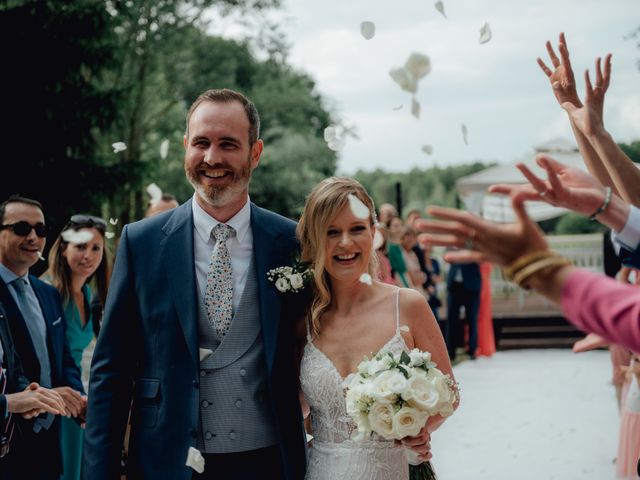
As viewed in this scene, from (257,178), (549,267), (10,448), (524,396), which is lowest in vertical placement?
(524,396)

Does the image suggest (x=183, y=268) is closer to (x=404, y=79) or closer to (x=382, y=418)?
(x=382, y=418)

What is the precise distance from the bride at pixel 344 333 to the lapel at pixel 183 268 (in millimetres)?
507

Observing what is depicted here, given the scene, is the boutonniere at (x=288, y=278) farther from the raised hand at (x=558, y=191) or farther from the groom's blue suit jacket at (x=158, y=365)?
the raised hand at (x=558, y=191)

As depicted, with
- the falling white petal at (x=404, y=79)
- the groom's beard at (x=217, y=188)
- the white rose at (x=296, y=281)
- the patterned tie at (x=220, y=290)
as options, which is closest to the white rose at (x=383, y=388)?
the white rose at (x=296, y=281)

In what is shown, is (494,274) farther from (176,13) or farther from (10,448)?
(10,448)

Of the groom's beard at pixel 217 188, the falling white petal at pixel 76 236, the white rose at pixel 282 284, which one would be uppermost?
the groom's beard at pixel 217 188

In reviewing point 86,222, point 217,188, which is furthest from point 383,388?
point 86,222

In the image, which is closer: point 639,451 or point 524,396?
point 639,451

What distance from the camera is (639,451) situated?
17.1 feet

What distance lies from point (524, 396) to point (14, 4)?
832 centimetres

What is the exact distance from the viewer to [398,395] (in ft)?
9.34

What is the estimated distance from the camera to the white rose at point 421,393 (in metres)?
2.82

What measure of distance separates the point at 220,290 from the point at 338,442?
0.85 m

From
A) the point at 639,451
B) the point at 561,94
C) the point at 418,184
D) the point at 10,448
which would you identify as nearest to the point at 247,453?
the point at 10,448
